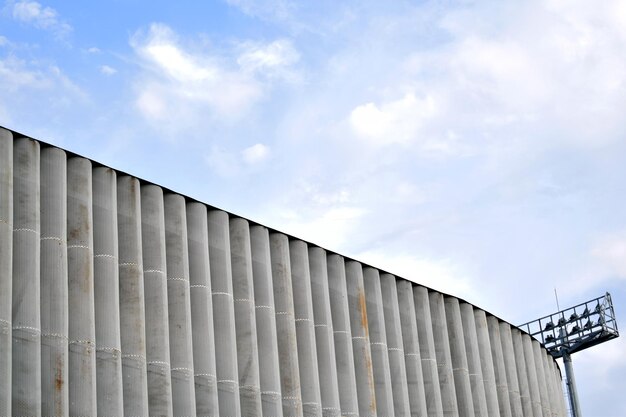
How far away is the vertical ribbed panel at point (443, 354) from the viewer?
37.9m

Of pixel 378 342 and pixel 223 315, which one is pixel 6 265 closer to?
pixel 223 315

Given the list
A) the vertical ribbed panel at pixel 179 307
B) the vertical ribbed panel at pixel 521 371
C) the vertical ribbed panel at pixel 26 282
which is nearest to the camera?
the vertical ribbed panel at pixel 26 282

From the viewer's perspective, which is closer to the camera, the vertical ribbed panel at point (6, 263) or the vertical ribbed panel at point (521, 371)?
the vertical ribbed panel at point (6, 263)

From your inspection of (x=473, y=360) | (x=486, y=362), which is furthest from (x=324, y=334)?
(x=486, y=362)

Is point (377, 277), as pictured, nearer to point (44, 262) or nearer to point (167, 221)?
point (167, 221)

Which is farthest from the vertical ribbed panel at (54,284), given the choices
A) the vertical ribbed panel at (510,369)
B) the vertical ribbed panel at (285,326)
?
the vertical ribbed panel at (510,369)

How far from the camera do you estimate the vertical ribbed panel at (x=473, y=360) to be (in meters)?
39.1

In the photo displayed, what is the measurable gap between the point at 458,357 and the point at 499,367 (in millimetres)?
2873

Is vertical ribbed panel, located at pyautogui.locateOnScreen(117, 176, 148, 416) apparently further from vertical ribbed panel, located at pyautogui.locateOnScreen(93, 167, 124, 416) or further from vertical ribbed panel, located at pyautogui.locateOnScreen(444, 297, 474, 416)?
vertical ribbed panel, located at pyautogui.locateOnScreen(444, 297, 474, 416)

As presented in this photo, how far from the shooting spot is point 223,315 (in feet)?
101

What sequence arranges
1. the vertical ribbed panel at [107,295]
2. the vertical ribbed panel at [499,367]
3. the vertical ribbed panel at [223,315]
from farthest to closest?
the vertical ribbed panel at [499,367]
the vertical ribbed panel at [223,315]
the vertical ribbed panel at [107,295]

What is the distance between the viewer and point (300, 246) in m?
34.5

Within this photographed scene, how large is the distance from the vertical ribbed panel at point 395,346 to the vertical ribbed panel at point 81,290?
1268 cm

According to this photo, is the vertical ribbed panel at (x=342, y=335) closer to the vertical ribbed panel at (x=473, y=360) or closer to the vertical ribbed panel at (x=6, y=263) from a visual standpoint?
the vertical ribbed panel at (x=473, y=360)
